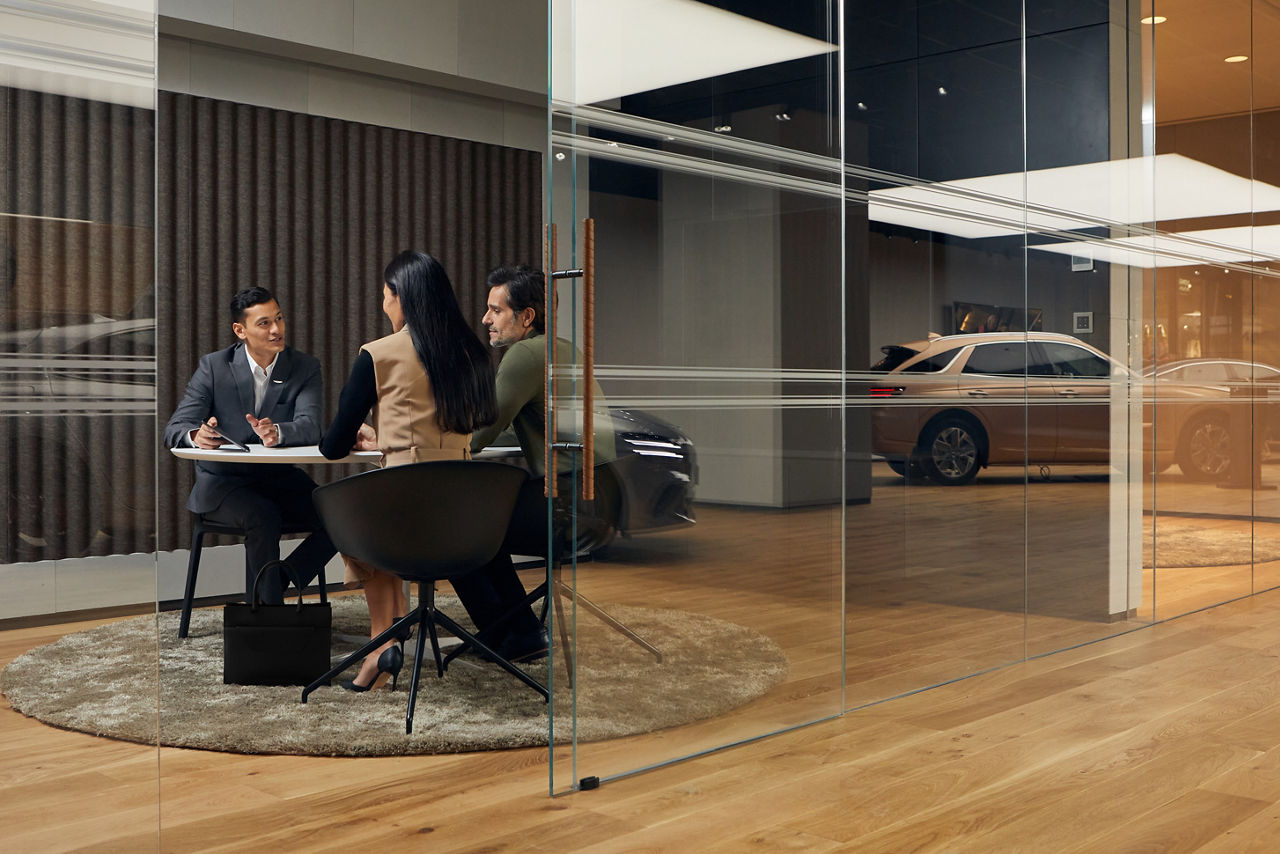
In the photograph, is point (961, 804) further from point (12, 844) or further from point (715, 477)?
point (12, 844)

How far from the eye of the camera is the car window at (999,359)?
4.24 meters

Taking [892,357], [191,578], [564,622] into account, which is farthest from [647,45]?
[191,578]

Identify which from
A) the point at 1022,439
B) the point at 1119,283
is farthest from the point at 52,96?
the point at 1119,283

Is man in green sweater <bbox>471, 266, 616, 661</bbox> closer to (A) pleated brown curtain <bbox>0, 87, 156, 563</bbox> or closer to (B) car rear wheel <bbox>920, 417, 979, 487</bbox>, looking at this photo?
(B) car rear wheel <bbox>920, 417, 979, 487</bbox>

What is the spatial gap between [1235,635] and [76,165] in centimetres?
474

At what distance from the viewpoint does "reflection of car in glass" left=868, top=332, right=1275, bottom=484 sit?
13.0ft

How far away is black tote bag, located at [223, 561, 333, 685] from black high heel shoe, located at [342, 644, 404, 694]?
0.38 ft

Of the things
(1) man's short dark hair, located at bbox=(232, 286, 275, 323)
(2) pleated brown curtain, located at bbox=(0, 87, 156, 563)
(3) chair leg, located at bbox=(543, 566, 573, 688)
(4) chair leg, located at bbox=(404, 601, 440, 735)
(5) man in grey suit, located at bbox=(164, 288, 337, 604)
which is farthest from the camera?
(1) man's short dark hair, located at bbox=(232, 286, 275, 323)

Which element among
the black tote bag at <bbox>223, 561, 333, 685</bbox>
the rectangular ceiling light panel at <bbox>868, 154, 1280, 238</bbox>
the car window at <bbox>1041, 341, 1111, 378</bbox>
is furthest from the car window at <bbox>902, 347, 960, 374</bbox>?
the black tote bag at <bbox>223, 561, 333, 685</bbox>

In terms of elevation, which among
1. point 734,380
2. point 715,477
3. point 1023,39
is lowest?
point 715,477

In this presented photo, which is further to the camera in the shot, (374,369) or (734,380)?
(374,369)

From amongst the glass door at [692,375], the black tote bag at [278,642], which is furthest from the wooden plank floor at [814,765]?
the black tote bag at [278,642]

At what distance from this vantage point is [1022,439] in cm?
448

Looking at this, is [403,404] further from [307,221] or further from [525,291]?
[307,221]
